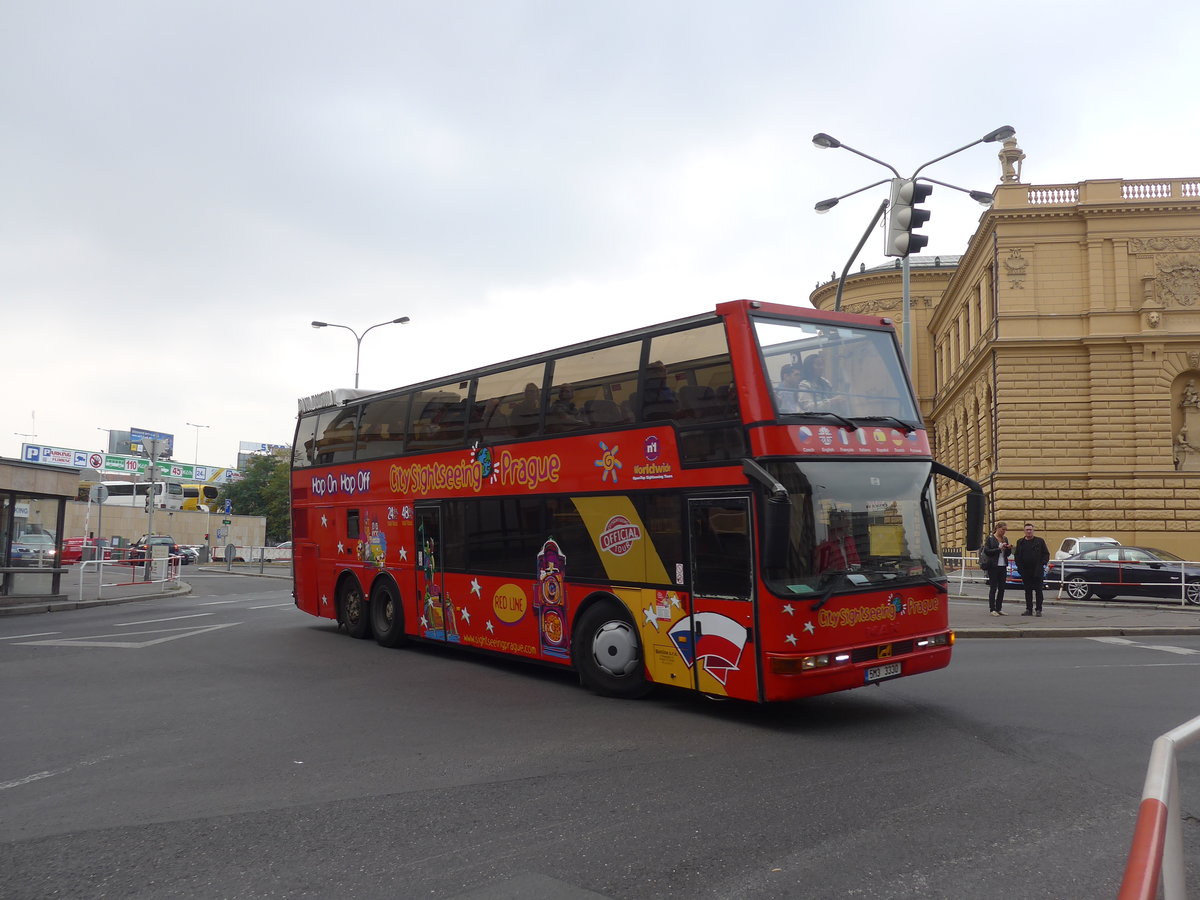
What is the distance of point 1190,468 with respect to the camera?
1555 inches

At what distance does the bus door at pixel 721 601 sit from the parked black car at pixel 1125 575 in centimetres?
1776

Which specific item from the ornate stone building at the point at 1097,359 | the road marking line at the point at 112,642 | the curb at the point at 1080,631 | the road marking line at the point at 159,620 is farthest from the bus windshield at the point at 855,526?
the ornate stone building at the point at 1097,359

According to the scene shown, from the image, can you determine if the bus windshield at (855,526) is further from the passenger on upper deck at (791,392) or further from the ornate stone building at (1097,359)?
the ornate stone building at (1097,359)

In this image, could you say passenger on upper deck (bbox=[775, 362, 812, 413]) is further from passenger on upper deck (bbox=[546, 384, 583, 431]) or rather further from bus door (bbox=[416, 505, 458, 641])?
bus door (bbox=[416, 505, 458, 641])

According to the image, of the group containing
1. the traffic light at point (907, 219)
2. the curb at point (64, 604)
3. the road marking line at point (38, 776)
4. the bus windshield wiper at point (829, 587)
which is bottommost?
the curb at point (64, 604)

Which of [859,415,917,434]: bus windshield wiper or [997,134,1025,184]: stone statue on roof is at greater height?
[997,134,1025,184]: stone statue on roof

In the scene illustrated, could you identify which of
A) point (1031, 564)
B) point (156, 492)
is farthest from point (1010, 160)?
point (156, 492)

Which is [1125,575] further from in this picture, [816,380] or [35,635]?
[35,635]

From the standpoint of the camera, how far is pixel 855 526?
8.22m

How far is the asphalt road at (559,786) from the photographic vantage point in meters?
4.56

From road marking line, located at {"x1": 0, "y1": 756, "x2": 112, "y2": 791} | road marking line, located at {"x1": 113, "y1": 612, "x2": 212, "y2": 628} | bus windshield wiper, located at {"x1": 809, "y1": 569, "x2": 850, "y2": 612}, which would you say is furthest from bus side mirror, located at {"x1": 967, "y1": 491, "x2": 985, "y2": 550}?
road marking line, located at {"x1": 113, "y1": 612, "x2": 212, "y2": 628}

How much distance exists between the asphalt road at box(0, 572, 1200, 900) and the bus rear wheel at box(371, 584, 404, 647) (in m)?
2.20

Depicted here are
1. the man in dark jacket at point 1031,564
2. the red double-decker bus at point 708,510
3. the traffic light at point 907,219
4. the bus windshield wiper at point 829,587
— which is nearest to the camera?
the bus windshield wiper at point 829,587

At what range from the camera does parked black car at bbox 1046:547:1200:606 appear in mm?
22594
